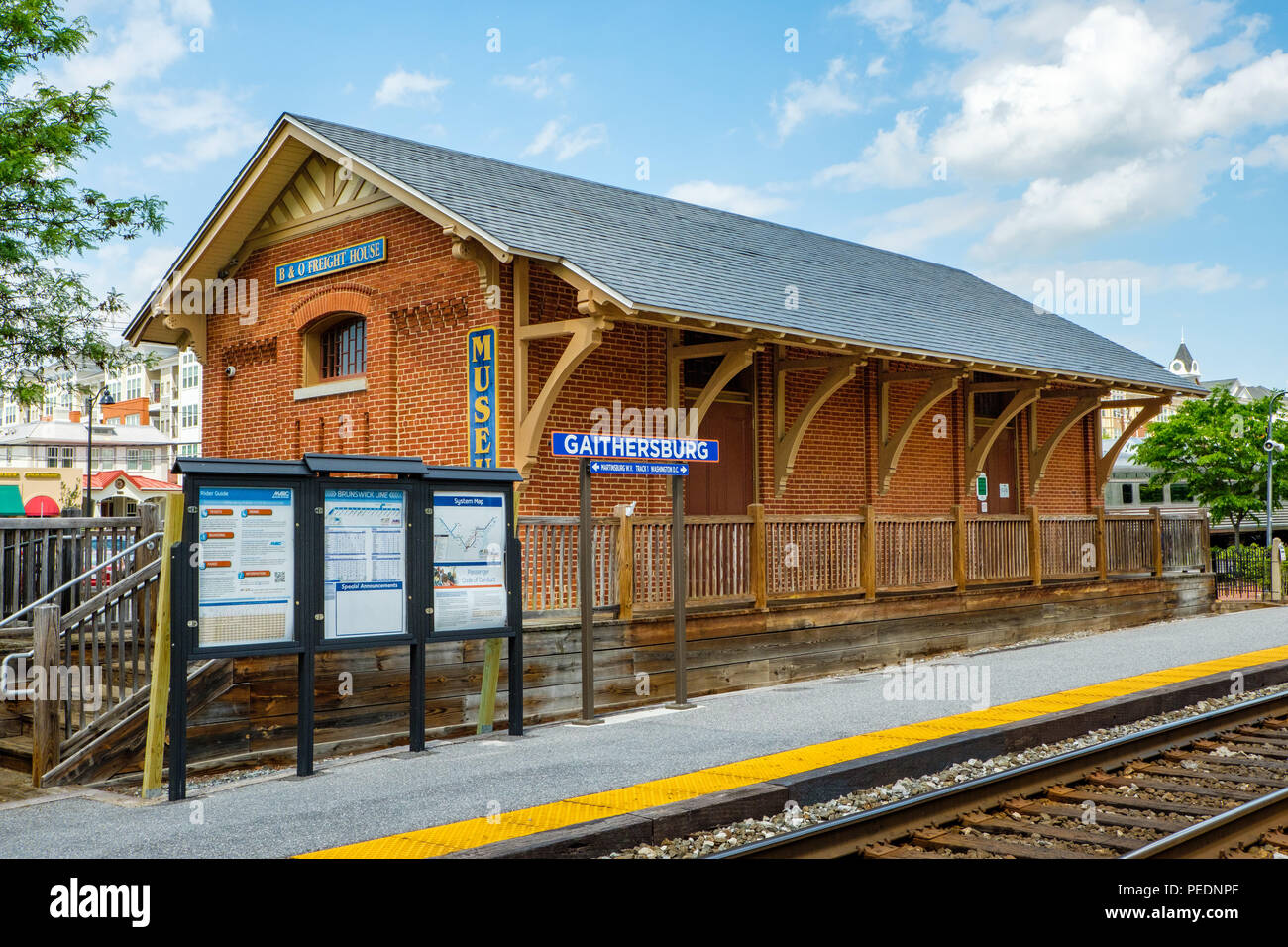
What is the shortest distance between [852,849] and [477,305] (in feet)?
27.3

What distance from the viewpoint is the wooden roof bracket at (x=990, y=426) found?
59.1ft

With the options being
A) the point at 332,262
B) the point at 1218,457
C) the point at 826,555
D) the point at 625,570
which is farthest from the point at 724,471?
the point at 1218,457

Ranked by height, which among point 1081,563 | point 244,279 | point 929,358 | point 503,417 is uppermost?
point 244,279

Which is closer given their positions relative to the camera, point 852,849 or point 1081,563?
point 852,849

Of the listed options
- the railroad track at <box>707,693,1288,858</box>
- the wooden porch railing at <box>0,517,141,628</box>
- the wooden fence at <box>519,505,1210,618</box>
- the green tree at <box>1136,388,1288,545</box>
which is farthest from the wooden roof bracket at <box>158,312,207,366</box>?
the green tree at <box>1136,388,1288,545</box>

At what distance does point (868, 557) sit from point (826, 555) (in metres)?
0.77

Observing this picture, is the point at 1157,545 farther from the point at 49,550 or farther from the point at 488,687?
the point at 49,550

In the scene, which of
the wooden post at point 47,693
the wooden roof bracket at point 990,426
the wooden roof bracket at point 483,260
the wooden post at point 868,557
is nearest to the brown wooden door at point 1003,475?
the wooden roof bracket at point 990,426

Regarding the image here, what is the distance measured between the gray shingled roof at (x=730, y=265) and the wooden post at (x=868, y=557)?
2104 mm

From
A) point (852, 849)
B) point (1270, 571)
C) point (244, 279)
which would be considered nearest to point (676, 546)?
point (852, 849)

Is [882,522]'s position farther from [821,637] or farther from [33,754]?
[33,754]

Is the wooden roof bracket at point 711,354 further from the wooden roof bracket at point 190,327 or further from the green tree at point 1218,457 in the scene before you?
the green tree at point 1218,457

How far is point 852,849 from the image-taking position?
19.8 feet

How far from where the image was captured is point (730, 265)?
15.3 metres
